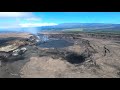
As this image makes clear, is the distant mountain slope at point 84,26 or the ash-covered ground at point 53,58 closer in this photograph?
the ash-covered ground at point 53,58

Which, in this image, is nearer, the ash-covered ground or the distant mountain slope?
the ash-covered ground

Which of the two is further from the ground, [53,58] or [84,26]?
[84,26]

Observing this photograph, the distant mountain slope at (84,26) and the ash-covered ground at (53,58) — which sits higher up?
the distant mountain slope at (84,26)

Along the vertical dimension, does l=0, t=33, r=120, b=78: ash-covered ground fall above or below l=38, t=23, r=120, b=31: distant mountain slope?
below
